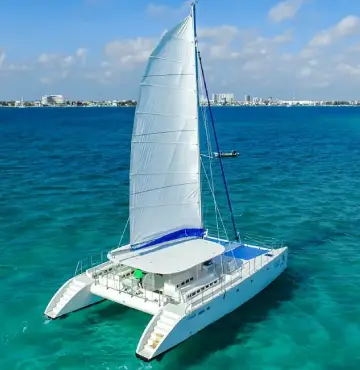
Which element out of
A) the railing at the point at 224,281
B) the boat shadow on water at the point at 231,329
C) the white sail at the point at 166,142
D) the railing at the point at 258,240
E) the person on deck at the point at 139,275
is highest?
the white sail at the point at 166,142

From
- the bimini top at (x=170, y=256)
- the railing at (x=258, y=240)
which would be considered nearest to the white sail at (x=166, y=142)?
the bimini top at (x=170, y=256)

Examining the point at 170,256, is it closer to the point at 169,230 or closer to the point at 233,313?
the point at 169,230

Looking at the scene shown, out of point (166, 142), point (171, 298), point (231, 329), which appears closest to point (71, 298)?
point (171, 298)

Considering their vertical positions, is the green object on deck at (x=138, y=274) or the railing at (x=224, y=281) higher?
the green object on deck at (x=138, y=274)

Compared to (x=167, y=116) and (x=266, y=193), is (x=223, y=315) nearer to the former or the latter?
(x=167, y=116)

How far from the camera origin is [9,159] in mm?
71750

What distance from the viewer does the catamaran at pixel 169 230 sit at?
21.6 meters

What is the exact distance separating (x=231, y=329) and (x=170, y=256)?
4.39 metres

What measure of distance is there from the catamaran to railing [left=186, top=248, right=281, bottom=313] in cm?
5

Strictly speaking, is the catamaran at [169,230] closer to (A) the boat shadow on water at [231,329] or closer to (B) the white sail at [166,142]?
(B) the white sail at [166,142]

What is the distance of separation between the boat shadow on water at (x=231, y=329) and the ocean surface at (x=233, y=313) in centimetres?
6

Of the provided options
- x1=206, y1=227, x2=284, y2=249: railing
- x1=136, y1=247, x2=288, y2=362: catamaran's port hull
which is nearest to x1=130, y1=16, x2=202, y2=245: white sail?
x1=136, y1=247, x2=288, y2=362: catamaran's port hull

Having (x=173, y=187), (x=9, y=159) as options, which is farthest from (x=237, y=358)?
(x=9, y=159)

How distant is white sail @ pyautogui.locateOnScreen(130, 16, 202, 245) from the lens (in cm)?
2223
